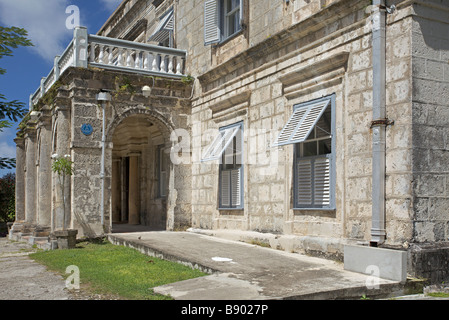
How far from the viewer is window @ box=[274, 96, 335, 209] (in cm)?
802

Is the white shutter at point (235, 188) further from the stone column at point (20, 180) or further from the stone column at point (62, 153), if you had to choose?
the stone column at point (20, 180)

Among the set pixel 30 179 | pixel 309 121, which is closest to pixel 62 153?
pixel 30 179

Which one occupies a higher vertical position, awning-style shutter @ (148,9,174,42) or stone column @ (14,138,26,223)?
awning-style shutter @ (148,9,174,42)

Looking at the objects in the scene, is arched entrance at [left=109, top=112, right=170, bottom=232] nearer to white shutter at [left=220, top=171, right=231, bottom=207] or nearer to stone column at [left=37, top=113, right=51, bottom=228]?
stone column at [left=37, top=113, right=51, bottom=228]

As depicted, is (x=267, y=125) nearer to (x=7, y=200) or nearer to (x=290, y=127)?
(x=290, y=127)

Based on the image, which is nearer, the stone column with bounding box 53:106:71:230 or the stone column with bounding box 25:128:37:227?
the stone column with bounding box 53:106:71:230

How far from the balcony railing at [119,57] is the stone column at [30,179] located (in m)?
3.03

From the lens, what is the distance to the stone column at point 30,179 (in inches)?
601

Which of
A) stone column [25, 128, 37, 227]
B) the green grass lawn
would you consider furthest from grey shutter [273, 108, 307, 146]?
stone column [25, 128, 37, 227]

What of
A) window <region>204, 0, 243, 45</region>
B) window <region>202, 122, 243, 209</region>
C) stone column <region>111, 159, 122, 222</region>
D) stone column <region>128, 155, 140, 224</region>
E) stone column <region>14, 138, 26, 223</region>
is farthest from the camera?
stone column <region>111, 159, 122, 222</region>

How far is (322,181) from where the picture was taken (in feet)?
26.9

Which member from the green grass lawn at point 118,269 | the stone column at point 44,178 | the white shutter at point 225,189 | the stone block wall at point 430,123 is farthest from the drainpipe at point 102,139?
the stone block wall at point 430,123

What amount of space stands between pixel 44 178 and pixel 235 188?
18.7 feet

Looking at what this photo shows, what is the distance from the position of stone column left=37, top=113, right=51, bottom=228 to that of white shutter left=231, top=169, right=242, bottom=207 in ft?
18.1
